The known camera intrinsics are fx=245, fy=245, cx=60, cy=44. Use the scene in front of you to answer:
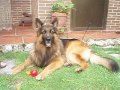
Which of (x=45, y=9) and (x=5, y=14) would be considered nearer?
(x=45, y=9)

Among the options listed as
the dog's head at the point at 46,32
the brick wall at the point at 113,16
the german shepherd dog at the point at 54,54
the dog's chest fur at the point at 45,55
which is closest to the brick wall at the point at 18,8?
the brick wall at the point at 113,16

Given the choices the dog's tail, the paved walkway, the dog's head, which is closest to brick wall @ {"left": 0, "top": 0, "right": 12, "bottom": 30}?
the paved walkway

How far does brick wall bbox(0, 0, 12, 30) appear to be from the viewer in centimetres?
731

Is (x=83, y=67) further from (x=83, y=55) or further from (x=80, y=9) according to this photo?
(x=80, y=9)

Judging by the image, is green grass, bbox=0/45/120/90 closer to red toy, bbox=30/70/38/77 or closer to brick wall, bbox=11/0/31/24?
red toy, bbox=30/70/38/77

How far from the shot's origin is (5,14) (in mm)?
7434

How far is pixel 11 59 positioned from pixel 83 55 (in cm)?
155

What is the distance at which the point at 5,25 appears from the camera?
7.34 m

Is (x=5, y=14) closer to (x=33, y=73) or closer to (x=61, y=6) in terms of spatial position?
(x=61, y=6)

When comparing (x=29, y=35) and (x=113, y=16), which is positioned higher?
(x=113, y=16)

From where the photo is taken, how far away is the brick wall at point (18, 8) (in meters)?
8.31

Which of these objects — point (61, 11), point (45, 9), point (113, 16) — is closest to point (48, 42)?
point (61, 11)

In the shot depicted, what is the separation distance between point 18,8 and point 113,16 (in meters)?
3.42

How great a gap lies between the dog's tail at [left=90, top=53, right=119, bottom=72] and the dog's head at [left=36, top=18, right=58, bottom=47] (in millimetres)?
979
